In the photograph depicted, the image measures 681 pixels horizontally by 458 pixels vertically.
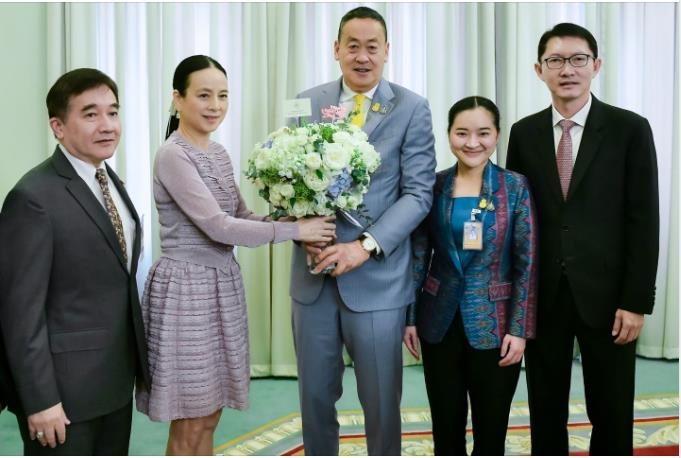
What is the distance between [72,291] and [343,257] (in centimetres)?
94

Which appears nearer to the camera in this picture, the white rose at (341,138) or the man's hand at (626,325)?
the white rose at (341,138)

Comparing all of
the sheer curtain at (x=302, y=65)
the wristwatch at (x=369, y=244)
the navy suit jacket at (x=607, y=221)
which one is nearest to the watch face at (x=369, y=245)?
the wristwatch at (x=369, y=244)

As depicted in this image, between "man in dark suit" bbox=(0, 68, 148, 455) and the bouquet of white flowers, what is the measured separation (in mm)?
531

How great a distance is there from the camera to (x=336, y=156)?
6.81 feet

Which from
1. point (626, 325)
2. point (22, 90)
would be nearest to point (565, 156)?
point (626, 325)

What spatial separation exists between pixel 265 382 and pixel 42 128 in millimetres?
2444

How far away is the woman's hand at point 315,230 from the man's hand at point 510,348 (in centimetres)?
78

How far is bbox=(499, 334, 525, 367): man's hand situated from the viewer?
2.30 meters

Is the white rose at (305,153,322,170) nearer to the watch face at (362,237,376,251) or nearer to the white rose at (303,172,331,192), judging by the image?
the white rose at (303,172,331,192)

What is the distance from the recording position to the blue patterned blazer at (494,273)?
2.30 m

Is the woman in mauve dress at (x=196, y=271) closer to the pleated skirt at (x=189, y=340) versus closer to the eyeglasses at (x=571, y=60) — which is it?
the pleated skirt at (x=189, y=340)

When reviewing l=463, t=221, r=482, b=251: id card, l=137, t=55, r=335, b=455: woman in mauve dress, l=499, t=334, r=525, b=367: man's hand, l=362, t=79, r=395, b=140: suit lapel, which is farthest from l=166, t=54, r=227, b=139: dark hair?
l=499, t=334, r=525, b=367: man's hand

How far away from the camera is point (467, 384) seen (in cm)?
239

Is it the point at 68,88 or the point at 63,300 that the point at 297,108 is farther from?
the point at 63,300
